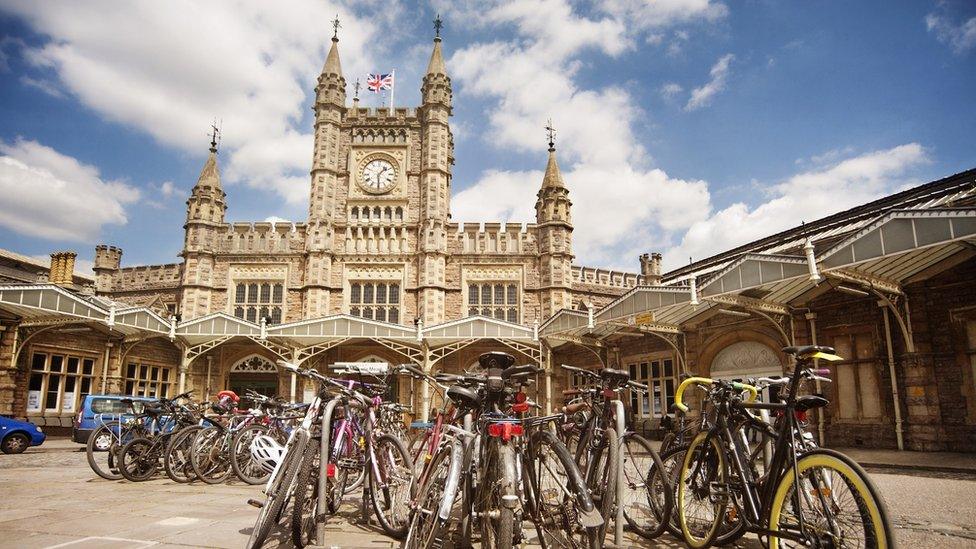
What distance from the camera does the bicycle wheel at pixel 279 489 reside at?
3.41 meters

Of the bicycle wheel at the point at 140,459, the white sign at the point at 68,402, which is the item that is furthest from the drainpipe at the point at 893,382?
the white sign at the point at 68,402

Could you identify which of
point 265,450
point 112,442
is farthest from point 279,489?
point 112,442

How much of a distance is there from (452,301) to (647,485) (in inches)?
743

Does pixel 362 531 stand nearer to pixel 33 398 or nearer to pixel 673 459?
pixel 673 459

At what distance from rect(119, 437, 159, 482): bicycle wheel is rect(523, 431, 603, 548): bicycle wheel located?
615 centimetres

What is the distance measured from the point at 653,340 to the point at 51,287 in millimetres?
15814

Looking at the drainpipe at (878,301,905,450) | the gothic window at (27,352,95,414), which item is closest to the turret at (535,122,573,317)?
the drainpipe at (878,301,905,450)

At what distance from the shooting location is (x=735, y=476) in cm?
378

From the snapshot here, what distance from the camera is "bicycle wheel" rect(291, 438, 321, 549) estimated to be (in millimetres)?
3748

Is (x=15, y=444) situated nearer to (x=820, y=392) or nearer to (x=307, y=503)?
(x=307, y=503)

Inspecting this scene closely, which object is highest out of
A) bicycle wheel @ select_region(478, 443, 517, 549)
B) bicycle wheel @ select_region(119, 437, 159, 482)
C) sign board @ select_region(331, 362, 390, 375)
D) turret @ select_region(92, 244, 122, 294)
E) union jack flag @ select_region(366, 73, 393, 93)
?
union jack flag @ select_region(366, 73, 393, 93)

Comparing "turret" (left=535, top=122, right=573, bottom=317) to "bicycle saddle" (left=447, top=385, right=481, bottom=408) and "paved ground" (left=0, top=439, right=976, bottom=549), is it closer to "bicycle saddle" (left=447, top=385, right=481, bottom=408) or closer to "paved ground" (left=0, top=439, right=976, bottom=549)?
"paved ground" (left=0, top=439, right=976, bottom=549)

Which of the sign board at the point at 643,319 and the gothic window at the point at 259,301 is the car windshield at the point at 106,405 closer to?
the gothic window at the point at 259,301

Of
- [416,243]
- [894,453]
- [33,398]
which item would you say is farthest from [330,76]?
[894,453]
